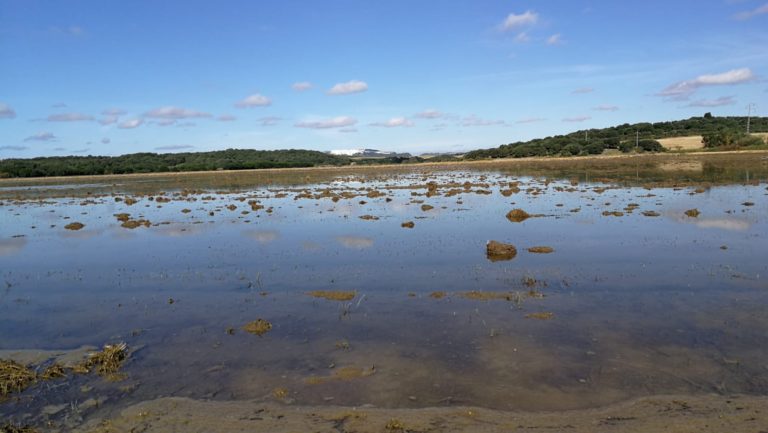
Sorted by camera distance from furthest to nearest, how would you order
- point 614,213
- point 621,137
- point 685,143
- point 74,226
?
point 621,137 → point 685,143 → point 74,226 → point 614,213

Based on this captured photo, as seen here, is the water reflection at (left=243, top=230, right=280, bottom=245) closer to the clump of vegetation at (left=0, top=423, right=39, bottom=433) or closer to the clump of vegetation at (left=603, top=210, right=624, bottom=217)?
the clump of vegetation at (left=0, top=423, right=39, bottom=433)

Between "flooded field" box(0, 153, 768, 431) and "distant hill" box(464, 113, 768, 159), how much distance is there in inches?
3736

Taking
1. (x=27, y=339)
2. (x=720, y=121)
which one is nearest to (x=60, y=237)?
(x=27, y=339)

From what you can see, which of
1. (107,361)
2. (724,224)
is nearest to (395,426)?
(107,361)

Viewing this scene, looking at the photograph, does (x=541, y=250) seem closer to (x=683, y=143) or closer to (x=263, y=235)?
(x=263, y=235)

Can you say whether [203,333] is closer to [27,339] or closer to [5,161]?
[27,339]

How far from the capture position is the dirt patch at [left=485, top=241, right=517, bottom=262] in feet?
48.7

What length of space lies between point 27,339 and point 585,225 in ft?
59.3

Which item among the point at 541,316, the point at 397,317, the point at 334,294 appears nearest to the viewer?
the point at 541,316

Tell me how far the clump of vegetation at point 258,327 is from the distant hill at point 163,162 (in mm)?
121693

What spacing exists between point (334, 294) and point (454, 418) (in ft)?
20.1

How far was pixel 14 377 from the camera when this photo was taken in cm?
770

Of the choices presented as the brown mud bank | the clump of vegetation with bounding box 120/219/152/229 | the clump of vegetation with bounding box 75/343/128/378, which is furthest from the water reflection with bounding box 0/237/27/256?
the brown mud bank

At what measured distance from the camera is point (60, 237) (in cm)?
2378
